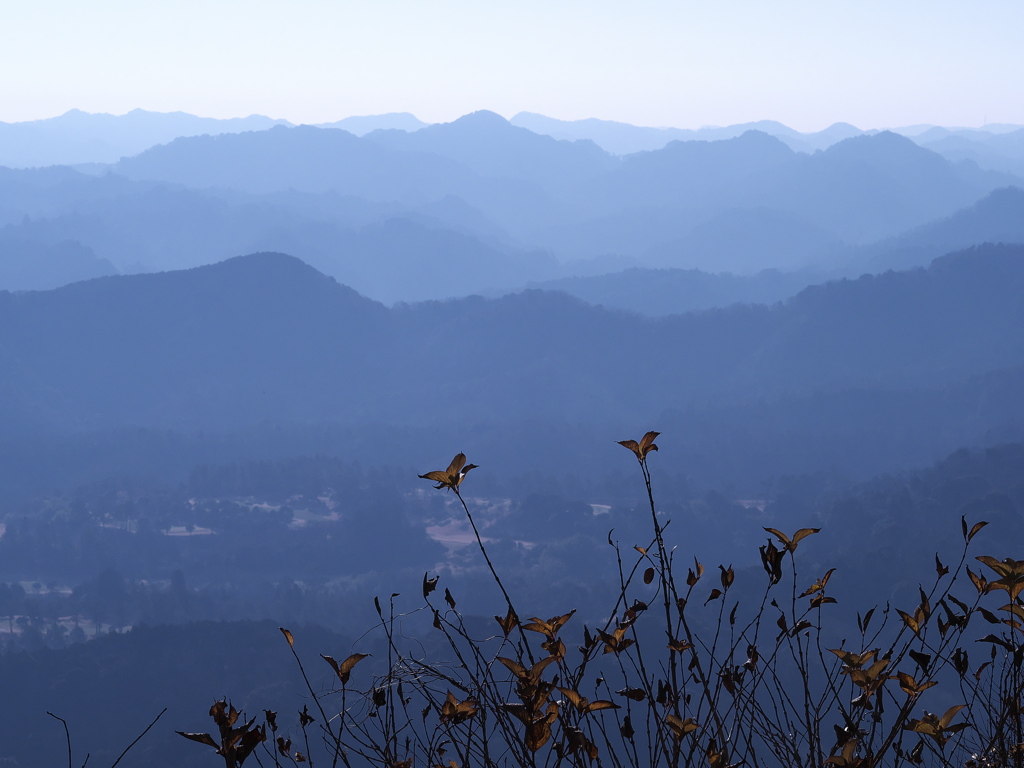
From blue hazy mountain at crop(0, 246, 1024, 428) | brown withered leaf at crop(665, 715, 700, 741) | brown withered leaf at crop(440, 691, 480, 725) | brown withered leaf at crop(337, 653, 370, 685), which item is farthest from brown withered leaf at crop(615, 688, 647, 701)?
blue hazy mountain at crop(0, 246, 1024, 428)

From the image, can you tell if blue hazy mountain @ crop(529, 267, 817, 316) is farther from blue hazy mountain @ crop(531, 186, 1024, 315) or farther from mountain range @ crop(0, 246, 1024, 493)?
mountain range @ crop(0, 246, 1024, 493)

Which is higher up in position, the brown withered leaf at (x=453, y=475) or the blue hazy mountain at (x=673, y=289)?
the blue hazy mountain at (x=673, y=289)

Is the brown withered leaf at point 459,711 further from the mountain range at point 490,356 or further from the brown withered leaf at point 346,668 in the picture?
the mountain range at point 490,356

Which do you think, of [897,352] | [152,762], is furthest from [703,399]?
[152,762]

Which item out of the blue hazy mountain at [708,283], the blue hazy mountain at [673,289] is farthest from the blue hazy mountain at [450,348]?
the blue hazy mountain at [708,283]

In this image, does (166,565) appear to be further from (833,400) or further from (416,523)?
(833,400)

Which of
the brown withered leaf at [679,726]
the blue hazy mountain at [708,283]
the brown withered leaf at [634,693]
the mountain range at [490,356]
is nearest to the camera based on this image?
the brown withered leaf at [679,726]

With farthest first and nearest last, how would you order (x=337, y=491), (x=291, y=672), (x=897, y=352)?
(x=897, y=352) < (x=337, y=491) < (x=291, y=672)

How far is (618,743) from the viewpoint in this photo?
30562 mm

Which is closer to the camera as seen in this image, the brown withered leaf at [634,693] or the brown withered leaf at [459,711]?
the brown withered leaf at [459,711]

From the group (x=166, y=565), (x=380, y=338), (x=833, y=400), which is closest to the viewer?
(x=166, y=565)

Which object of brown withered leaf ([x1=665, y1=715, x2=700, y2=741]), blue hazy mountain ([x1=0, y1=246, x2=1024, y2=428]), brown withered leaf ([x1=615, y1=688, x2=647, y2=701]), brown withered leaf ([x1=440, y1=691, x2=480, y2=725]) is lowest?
brown withered leaf ([x1=665, y1=715, x2=700, y2=741])

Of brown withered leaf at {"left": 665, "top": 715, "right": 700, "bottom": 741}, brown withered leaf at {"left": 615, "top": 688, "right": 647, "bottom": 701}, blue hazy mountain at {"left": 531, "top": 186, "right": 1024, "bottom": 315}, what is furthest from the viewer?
blue hazy mountain at {"left": 531, "top": 186, "right": 1024, "bottom": 315}

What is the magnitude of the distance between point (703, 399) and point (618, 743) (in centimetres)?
7871
